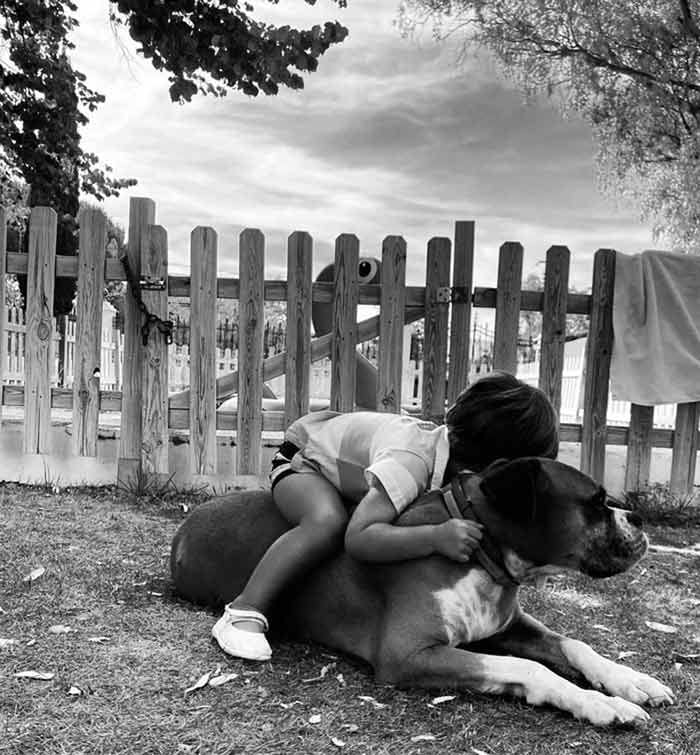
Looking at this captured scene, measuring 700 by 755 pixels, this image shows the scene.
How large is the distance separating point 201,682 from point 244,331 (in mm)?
3685

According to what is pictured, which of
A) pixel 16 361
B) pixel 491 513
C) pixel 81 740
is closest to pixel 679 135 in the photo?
pixel 16 361

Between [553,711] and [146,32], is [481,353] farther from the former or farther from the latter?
[553,711]

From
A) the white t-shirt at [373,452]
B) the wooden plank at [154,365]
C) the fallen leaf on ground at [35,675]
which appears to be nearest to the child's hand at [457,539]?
the white t-shirt at [373,452]

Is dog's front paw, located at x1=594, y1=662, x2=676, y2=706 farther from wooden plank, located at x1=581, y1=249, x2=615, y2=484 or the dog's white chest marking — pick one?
wooden plank, located at x1=581, y1=249, x2=615, y2=484

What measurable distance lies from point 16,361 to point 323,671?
6.04 metres

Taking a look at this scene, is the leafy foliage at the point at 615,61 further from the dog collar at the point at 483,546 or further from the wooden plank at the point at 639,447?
the dog collar at the point at 483,546

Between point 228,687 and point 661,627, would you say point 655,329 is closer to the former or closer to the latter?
point 661,627

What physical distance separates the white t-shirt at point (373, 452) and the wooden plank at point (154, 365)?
9.38 ft

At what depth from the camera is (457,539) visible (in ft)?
7.73

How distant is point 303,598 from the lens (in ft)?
9.04

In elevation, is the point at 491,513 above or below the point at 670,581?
above

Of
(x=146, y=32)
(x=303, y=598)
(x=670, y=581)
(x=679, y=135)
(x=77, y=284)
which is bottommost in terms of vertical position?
(x=670, y=581)

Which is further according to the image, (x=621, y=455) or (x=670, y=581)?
(x=621, y=455)

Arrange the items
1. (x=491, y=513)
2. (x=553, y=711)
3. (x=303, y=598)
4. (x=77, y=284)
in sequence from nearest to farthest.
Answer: (x=553, y=711)
(x=491, y=513)
(x=303, y=598)
(x=77, y=284)
